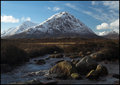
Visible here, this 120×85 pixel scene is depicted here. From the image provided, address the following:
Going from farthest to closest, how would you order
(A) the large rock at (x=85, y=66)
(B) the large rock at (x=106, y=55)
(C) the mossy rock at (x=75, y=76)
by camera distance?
1. (B) the large rock at (x=106, y=55)
2. (A) the large rock at (x=85, y=66)
3. (C) the mossy rock at (x=75, y=76)

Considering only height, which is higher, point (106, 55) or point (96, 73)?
point (106, 55)

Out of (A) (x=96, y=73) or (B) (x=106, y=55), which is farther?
(B) (x=106, y=55)

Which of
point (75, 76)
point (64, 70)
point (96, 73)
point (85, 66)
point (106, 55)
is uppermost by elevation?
point (106, 55)

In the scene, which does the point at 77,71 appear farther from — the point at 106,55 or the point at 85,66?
the point at 106,55

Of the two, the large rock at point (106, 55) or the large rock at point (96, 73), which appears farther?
the large rock at point (106, 55)

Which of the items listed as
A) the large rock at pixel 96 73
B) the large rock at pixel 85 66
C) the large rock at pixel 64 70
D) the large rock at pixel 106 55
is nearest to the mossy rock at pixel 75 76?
the large rock at pixel 64 70

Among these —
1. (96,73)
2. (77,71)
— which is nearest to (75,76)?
(77,71)

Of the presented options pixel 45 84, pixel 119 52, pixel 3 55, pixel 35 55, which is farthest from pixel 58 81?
pixel 35 55

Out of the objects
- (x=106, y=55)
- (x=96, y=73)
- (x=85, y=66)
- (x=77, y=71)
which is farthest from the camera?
(x=106, y=55)

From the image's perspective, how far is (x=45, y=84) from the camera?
14391mm

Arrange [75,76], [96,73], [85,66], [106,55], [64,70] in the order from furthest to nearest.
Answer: [106,55], [85,66], [64,70], [96,73], [75,76]

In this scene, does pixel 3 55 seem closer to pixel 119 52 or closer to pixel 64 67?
pixel 64 67

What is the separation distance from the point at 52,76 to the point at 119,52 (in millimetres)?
20540

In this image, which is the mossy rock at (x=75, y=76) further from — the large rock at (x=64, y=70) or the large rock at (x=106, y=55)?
the large rock at (x=106, y=55)
